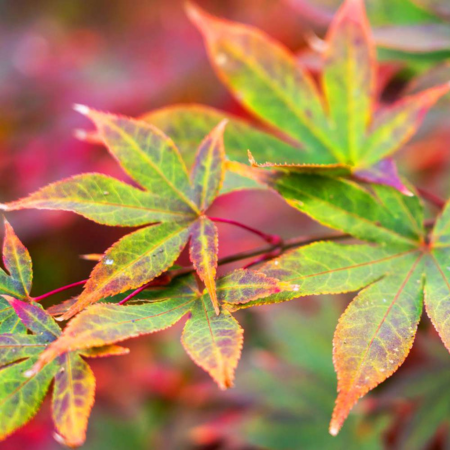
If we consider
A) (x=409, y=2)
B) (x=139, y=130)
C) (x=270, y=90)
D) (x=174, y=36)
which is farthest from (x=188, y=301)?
(x=174, y=36)

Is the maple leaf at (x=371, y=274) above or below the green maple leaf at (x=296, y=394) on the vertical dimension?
above

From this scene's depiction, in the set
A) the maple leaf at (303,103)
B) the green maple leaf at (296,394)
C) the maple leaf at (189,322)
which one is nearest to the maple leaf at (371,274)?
the maple leaf at (189,322)

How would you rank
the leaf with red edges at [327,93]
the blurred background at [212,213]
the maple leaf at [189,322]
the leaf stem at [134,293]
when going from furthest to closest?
1. the blurred background at [212,213]
2. the leaf with red edges at [327,93]
3. the leaf stem at [134,293]
4. the maple leaf at [189,322]

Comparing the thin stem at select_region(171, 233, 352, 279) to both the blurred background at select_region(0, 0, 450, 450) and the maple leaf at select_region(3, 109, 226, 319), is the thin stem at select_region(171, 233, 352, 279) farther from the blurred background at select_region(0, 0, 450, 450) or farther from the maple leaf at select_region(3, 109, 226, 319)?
the blurred background at select_region(0, 0, 450, 450)

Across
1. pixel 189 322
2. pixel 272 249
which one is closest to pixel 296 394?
pixel 272 249

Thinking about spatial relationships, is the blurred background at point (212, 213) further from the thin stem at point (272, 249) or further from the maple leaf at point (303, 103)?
the thin stem at point (272, 249)

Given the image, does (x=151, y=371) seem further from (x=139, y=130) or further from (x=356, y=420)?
(x=139, y=130)
